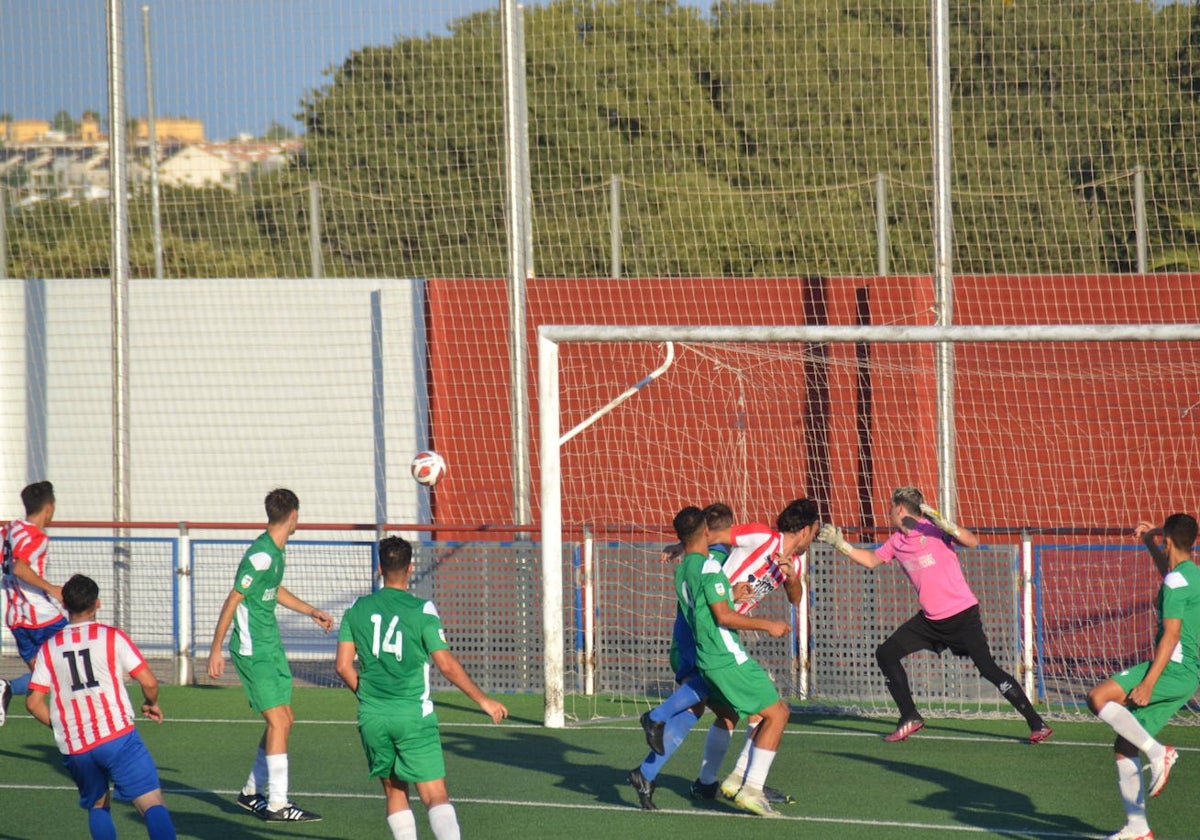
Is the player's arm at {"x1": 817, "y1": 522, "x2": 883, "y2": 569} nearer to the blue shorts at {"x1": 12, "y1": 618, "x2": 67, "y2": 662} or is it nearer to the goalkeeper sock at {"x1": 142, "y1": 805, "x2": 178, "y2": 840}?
Answer: the goalkeeper sock at {"x1": 142, "y1": 805, "x2": 178, "y2": 840}

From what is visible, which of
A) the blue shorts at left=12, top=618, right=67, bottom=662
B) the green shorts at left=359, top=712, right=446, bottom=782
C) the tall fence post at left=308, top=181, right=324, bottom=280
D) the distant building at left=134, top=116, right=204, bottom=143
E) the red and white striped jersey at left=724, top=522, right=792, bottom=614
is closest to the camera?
the green shorts at left=359, top=712, right=446, bottom=782

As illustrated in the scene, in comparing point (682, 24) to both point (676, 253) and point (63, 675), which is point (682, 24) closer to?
point (676, 253)

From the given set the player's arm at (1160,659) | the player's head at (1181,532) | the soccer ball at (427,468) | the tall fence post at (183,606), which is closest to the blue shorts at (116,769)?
the player's arm at (1160,659)

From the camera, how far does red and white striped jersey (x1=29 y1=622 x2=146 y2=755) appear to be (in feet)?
21.6

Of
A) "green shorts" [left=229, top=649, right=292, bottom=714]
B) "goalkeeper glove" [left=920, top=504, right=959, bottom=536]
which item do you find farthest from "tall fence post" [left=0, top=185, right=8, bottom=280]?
"goalkeeper glove" [left=920, top=504, right=959, bottom=536]

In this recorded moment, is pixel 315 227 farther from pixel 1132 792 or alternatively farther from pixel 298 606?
pixel 1132 792

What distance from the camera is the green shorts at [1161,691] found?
24.3 feet

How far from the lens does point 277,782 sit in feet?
27.0

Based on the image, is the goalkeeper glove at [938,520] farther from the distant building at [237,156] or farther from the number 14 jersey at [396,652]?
the distant building at [237,156]

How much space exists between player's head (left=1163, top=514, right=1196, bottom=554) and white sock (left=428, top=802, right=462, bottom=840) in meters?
3.91

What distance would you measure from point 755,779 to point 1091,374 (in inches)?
271

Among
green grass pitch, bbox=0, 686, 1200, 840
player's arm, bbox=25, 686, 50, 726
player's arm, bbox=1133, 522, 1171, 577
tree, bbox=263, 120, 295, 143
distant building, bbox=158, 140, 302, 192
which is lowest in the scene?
green grass pitch, bbox=0, 686, 1200, 840

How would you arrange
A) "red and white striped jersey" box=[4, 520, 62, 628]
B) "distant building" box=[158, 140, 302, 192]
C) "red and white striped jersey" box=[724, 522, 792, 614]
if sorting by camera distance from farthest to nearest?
"distant building" box=[158, 140, 302, 192] < "red and white striped jersey" box=[4, 520, 62, 628] < "red and white striped jersey" box=[724, 522, 792, 614]

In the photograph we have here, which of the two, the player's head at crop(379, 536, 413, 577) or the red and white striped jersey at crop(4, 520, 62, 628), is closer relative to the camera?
the player's head at crop(379, 536, 413, 577)
